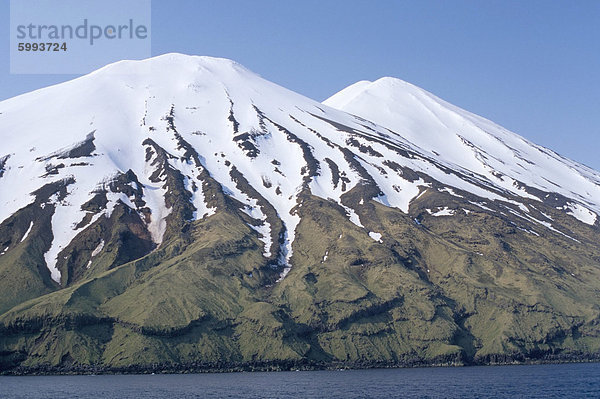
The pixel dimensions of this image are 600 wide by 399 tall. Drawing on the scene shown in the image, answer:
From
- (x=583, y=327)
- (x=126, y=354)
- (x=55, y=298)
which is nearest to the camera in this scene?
(x=126, y=354)

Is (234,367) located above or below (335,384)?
above

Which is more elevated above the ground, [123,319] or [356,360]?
[123,319]

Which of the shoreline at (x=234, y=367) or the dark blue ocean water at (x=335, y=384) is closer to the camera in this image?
the dark blue ocean water at (x=335, y=384)

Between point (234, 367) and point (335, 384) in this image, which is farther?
point (234, 367)

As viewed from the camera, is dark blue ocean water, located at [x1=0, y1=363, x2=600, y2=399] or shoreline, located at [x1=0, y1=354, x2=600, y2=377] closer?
dark blue ocean water, located at [x1=0, y1=363, x2=600, y2=399]

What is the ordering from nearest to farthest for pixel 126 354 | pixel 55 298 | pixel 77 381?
pixel 77 381 → pixel 126 354 → pixel 55 298

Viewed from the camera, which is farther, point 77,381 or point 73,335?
point 73,335

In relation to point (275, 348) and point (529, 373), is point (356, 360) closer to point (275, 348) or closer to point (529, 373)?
point (275, 348)

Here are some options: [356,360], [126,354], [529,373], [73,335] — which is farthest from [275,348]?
[529,373]
